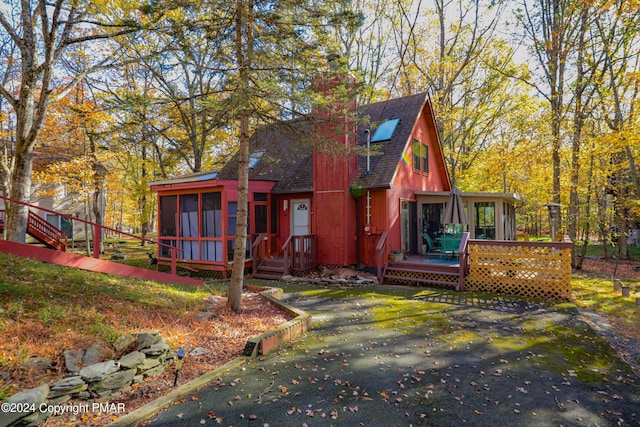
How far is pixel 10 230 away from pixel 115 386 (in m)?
7.58

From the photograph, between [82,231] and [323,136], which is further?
[82,231]

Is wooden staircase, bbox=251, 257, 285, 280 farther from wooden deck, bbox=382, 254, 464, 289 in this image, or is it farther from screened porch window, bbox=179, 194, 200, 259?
wooden deck, bbox=382, 254, 464, 289

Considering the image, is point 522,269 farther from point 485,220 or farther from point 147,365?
point 147,365

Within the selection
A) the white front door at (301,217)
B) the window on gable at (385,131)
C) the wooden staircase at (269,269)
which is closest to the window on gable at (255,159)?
the white front door at (301,217)

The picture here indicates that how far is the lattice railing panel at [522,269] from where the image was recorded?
812 centimetres

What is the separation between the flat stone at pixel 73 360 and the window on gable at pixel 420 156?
39.3 ft

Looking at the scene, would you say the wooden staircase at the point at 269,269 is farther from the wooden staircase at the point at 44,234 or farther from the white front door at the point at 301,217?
the wooden staircase at the point at 44,234

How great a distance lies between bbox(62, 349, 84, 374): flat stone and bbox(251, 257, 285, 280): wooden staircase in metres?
7.11

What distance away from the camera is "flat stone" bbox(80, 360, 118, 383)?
323cm

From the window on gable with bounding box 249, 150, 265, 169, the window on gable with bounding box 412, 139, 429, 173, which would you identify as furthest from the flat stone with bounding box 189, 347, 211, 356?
the window on gable with bounding box 412, 139, 429, 173

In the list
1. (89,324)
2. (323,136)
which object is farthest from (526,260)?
(89,324)

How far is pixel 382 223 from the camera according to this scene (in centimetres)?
1080

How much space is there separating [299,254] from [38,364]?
7.83 metres

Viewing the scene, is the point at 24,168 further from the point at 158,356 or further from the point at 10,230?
the point at 158,356
